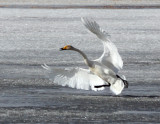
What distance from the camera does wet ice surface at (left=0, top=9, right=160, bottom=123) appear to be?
7.42m

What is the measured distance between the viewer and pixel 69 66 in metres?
11.6

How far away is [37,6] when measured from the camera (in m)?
29.0

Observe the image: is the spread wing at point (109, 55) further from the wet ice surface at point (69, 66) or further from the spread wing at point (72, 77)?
the wet ice surface at point (69, 66)

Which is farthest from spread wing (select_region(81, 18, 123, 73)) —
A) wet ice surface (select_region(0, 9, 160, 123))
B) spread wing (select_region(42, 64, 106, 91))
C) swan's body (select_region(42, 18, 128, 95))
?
wet ice surface (select_region(0, 9, 160, 123))

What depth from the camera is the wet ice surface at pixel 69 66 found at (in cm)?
742

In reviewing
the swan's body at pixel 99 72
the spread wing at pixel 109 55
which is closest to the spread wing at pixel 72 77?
the swan's body at pixel 99 72

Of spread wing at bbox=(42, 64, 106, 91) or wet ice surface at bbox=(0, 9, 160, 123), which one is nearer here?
wet ice surface at bbox=(0, 9, 160, 123)

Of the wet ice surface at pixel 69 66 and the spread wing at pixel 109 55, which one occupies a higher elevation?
the spread wing at pixel 109 55

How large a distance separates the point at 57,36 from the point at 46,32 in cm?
129

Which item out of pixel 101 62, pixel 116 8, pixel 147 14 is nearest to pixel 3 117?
pixel 101 62

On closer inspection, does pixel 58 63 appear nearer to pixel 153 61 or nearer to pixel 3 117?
pixel 153 61

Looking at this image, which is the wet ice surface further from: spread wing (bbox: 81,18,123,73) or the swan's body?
spread wing (bbox: 81,18,123,73)

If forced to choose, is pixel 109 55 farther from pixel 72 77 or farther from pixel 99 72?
pixel 72 77

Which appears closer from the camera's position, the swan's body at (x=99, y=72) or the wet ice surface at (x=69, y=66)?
the wet ice surface at (x=69, y=66)
